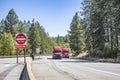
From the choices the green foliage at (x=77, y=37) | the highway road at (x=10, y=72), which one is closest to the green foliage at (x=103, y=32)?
the green foliage at (x=77, y=37)

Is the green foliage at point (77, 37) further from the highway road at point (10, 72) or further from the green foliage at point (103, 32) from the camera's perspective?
the highway road at point (10, 72)

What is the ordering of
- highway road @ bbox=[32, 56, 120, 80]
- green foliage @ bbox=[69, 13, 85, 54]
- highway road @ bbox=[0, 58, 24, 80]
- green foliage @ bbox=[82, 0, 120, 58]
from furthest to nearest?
1. green foliage @ bbox=[69, 13, 85, 54]
2. green foliage @ bbox=[82, 0, 120, 58]
3. highway road @ bbox=[0, 58, 24, 80]
4. highway road @ bbox=[32, 56, 120, 80]

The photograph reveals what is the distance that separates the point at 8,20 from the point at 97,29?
75960mm

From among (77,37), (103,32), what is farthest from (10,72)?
Answer: (77,37)

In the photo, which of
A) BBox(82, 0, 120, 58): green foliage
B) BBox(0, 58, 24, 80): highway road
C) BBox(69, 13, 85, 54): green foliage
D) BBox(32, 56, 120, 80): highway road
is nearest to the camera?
BBox(32, 56, 120, 80): highway road

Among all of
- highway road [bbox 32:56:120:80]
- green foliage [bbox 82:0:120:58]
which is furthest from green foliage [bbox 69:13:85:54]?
highway road [bbox 32:56:120:80]

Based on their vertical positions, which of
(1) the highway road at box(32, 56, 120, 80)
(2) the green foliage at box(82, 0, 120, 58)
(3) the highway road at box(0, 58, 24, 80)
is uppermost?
(2) the green foliage at box(82, 0, 120, 58)

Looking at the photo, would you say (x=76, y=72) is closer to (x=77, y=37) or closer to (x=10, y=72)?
(x=10, y=72)

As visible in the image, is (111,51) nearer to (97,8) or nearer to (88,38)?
(97,8)

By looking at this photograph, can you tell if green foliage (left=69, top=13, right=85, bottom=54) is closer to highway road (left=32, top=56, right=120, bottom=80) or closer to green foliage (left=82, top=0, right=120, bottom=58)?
green foliage (left=82, top=0, right=120, bottom=58)

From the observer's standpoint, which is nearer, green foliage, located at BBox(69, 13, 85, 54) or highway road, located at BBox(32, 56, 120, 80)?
highway road, located at BBox(32, 56, 120, 80)

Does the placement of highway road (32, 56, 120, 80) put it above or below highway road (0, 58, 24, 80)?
above

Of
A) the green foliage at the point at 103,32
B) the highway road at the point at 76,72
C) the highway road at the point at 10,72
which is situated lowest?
the highway road at the point at 10,72

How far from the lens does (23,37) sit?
44.4 metres
